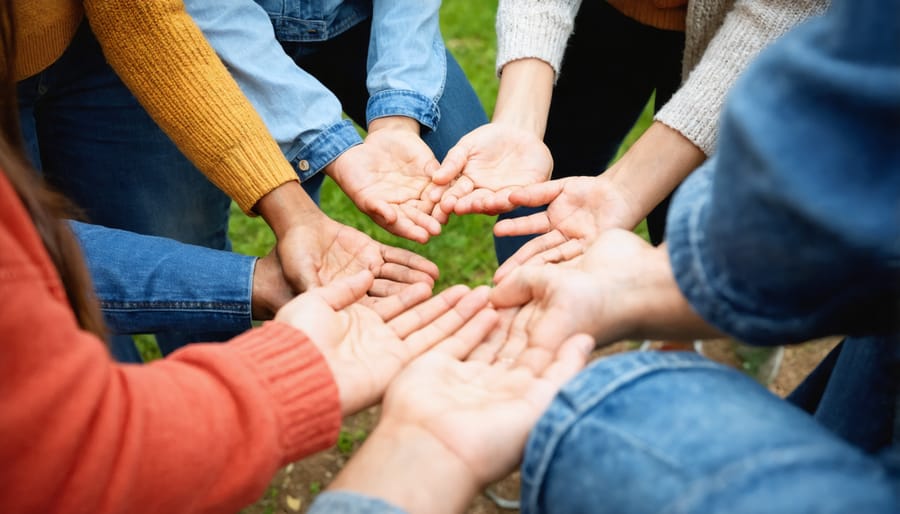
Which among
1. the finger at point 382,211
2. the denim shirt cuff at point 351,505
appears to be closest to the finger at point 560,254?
the finger at point 382,211

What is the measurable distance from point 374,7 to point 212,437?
126 cm

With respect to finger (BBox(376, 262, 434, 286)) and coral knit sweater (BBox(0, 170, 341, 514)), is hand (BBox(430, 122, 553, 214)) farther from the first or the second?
coral knit sweater (BBox(0, 170, 341, 514))

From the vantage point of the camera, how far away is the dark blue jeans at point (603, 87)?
1822mm

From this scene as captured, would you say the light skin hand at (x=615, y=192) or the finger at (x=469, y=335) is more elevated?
the light skin hand at (x=615, y=192)

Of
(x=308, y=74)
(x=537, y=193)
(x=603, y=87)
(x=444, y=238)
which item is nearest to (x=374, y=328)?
(x=537, y=193)

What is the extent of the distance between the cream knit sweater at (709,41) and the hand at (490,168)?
0.22m

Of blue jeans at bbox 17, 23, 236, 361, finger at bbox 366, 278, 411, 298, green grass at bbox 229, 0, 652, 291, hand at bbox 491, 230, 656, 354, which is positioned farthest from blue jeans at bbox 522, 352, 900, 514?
green grass at bbox 229, 0, 652, 291

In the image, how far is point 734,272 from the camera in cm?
93

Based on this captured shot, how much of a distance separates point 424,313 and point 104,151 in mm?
952

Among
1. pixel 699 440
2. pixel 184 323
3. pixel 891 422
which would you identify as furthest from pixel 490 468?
pixel 184 323

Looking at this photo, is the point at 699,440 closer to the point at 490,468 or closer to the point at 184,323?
the point at 490,468

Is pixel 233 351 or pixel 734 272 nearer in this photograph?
pixel 734 272

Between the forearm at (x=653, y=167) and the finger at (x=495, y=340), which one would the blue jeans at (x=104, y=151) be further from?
the forearm at (x=653, y=167)

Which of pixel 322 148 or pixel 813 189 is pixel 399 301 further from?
pixel 813 189
